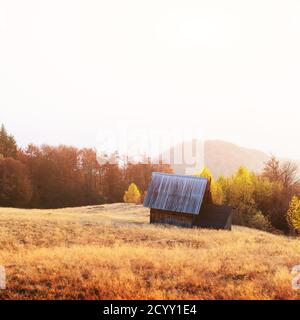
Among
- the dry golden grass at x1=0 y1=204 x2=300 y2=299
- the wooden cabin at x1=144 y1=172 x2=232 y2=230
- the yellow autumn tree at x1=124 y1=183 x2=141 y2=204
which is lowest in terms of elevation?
the yellow autumn tree at x1=124 y1=183 x2=141 y2=204

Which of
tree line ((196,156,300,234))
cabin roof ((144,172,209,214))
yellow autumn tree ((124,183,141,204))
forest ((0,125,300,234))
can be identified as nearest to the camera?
cabin roof ((144,172,209,214))

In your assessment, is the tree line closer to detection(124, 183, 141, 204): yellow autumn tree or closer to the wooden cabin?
detection(124, 183, 141, 204): yellow autumn tree

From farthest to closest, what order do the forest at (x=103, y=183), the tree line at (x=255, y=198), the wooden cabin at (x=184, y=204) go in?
the forest at (x=103, y=183) < the tree line at (x=255, y=198) < the wooden cabin at (x=184, y=204)

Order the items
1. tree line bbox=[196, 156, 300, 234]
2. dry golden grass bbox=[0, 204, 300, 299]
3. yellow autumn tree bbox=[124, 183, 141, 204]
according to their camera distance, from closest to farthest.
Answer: dry golden grass bbox=[0, 204, 300, 299] → tree line bbox=[196, 156, 300, 234] → yellow autumn tree bbox=[124, 183, 141, 204]

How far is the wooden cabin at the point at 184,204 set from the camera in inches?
1369

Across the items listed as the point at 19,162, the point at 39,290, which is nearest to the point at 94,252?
the point at 39,290

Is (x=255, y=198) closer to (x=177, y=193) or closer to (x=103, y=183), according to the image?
(x=103, y=183)

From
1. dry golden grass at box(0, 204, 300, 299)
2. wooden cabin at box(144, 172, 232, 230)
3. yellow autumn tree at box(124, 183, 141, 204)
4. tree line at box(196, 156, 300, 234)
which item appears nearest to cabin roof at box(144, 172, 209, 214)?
wooden cabin at box(144, 172, 232, 230)

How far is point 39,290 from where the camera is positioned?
856 cm

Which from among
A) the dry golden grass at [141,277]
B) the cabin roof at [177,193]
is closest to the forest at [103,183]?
the cabin roof at [177,193]

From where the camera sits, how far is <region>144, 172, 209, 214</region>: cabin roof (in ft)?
115

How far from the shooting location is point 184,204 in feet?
115

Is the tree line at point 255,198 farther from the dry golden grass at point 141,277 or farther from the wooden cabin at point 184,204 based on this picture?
the dry golden grass at point 141,277
